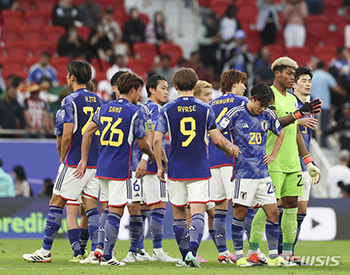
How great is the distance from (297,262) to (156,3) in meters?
15.9

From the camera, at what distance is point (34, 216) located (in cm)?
1406

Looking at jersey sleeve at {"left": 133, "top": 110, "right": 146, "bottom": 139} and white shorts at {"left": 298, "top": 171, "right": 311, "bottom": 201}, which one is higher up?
jersey sleeve at {"left": 133, "top": 110, "right": 146, "bottom": 139}

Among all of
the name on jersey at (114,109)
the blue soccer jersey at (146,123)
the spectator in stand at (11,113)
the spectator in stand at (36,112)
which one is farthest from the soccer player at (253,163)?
the spectator in stand at (11,113)

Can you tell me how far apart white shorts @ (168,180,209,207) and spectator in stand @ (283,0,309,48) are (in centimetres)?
1415

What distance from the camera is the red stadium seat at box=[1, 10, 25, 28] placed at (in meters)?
21.3

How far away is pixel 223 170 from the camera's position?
381 inches

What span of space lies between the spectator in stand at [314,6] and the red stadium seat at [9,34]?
925 cm

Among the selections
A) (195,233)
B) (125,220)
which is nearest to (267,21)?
(125,220)

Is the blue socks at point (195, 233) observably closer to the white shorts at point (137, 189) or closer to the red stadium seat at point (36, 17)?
the white shorts at point (137, 189)

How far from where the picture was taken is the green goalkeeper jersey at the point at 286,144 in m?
9.19

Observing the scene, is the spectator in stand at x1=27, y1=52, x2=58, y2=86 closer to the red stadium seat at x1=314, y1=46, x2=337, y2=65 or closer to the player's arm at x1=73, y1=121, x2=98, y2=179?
the red stadium seat at x1=314, y1=46, x2=337, y2=65

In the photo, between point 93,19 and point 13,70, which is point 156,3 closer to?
point 93,19

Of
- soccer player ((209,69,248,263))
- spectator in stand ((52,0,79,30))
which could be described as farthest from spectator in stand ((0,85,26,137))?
soccer player ((209,69,248,263))

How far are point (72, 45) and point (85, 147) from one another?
11.7 metres
